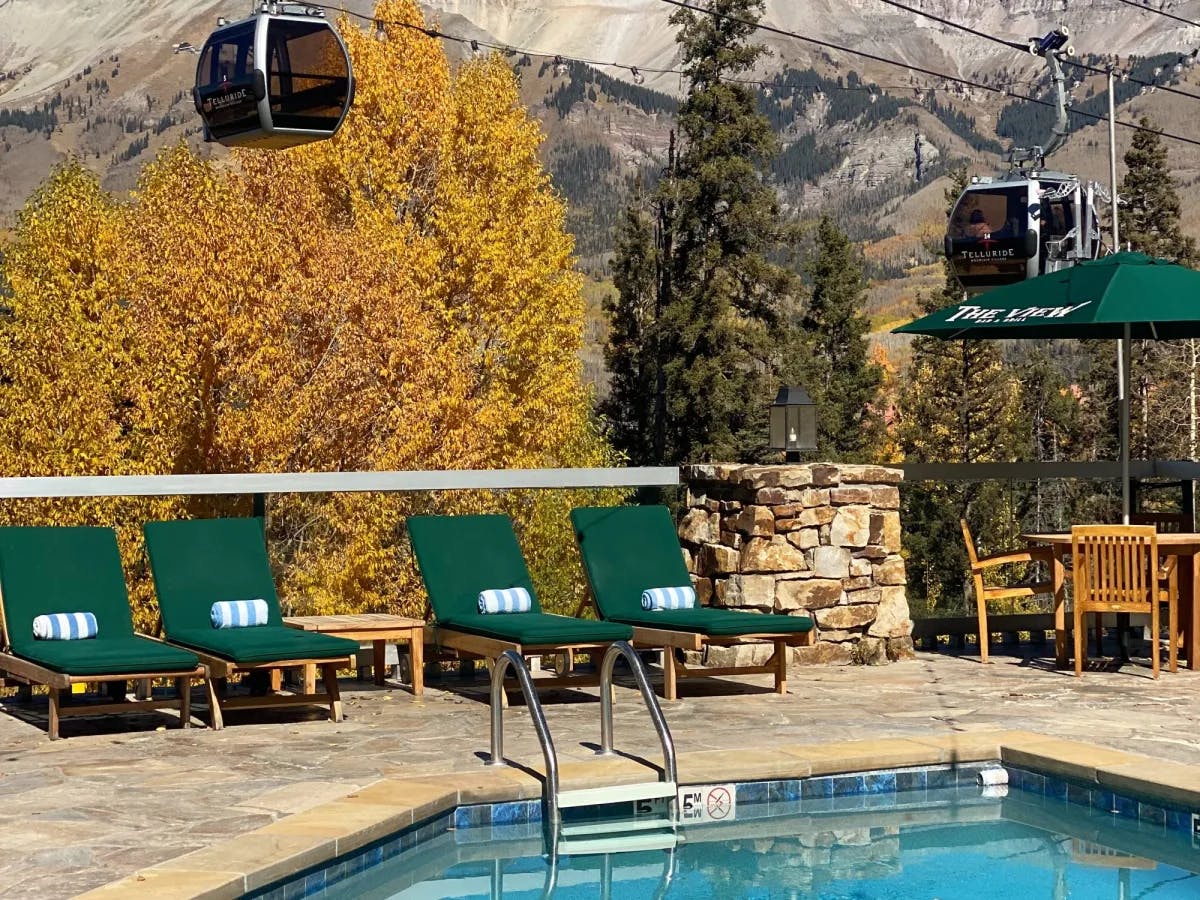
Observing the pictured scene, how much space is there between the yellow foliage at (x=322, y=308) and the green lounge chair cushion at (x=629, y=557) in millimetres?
15063

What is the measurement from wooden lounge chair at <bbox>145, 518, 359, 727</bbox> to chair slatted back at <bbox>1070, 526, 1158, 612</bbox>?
3906mm

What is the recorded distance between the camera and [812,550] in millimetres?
8758

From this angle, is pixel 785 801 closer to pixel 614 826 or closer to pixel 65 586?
pixel 614 826

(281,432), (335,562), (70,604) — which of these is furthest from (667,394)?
(70,604)

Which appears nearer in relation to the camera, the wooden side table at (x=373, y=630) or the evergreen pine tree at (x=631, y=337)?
the wooden side table at (x=373, y=630)

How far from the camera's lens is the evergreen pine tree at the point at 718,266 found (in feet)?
132

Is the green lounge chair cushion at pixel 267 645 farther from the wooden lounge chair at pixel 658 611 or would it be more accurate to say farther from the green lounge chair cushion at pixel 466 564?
the wooden lounge chair at pixel 658 611

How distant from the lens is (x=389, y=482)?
26.2 feet

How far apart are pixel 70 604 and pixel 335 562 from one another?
107 inches

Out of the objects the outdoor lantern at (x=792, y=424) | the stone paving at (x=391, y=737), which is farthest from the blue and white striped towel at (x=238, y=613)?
the outdoor lantern at (x=792, y=424)

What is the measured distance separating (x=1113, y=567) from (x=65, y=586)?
5.24 metres

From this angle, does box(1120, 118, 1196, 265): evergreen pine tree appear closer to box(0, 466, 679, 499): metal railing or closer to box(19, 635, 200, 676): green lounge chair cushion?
box(0, 466, 679, 499): metal railing

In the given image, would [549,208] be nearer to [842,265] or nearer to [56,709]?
[842,265]

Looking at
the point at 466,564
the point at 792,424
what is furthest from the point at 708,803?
the point at 792,424
